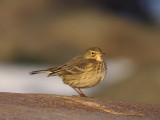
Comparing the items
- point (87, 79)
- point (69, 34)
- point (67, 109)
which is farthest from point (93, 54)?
point (69, 34)

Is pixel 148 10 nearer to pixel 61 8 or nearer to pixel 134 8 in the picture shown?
pixel 134 8

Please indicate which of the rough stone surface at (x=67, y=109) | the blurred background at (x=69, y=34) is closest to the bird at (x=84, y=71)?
the rough stone surface at (x=67, y=109)

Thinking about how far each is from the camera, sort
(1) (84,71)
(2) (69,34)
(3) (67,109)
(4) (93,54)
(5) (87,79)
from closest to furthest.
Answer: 1. (3) (67,109)
2. (5) (87,79)
3. (1) (84,71)
4. (4) (93,54)
5. (2) (69,34)

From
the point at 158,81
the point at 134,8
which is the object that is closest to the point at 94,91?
the point at 158,81

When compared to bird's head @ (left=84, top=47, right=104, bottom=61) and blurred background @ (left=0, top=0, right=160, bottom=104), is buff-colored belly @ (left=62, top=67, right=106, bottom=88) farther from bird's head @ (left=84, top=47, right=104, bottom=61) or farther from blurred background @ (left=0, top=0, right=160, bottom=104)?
blurred background @ (left=0, top=0, right=160, bottom=104)

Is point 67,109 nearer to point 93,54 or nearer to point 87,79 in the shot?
point 87,79

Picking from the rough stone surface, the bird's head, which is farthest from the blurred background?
the rough stone surface

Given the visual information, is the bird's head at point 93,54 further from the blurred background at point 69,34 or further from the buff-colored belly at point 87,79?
the blurred background at point 69,34
